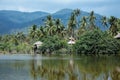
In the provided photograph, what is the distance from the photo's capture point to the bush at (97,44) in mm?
77250

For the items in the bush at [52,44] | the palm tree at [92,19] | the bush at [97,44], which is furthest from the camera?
the palm tree at [92,19]

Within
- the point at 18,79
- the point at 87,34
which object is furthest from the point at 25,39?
the point at 18,79

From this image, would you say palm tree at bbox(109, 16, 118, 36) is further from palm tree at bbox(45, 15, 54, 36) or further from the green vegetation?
palm tree at bbox(45, 15, 54, 36)

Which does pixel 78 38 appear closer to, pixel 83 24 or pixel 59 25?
pixel 83 24

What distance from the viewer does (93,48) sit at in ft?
259

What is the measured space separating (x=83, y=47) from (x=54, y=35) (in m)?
19.5

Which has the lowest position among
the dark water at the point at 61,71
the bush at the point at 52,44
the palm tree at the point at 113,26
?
the dark water at the point at 61,71

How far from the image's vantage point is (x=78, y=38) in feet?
331

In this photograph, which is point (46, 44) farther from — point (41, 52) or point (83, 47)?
point (83, 47)

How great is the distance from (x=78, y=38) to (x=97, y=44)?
74.8 feet

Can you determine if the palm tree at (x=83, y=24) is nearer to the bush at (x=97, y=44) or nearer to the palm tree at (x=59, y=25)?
the palm tree at (x=59, y=25)

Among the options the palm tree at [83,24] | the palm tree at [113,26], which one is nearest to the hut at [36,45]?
the palm tree at [83,24]

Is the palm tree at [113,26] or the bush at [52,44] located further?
the palm tree at [113,26]

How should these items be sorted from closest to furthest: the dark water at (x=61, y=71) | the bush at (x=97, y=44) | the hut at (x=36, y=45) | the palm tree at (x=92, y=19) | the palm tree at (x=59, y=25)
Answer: the dark water at (x=61, y=71) → the bush at (x=97, y=44) → the palm tree at (x=59, y=25) → the palm tree at (x=92, y=19) → the hut at (x=36, y=45)
